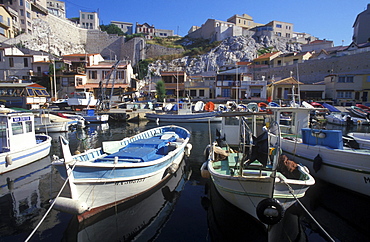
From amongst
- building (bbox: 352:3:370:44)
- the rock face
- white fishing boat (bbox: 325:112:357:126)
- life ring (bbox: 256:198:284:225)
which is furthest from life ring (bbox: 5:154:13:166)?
building (bbox: 352:3:370:44)

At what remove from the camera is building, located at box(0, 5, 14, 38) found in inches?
1809

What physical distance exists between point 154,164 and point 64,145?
3026mm

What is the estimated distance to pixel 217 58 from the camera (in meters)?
64.7

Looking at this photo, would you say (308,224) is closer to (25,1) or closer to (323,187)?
(323,187)

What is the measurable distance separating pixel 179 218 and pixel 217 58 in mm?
62148

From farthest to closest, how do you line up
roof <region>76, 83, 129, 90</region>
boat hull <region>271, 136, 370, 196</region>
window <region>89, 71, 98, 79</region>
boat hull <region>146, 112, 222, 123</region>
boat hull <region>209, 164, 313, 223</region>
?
window <region>89, 71, 98, 79</region> < roof <region>76, 83, 129, 90</region> < boat hull <region>146, 112, 222, 123</region> < boat hull <region>271, 136, 370, 196</region> < boat hull <region>209, 164, 313, 223</region>

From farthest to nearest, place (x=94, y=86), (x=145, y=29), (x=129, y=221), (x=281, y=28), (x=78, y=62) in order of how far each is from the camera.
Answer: (x=145, y=29)
(x=281, y=28)
(x=78, y=62)
(x=94, y=86)
(x=129, y=221)

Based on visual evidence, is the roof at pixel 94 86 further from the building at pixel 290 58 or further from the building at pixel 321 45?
the building at pixel 321 45

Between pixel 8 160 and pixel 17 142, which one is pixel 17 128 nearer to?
pixel 17 142

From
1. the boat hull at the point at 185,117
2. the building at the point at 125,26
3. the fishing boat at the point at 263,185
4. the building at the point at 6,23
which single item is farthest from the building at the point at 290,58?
the building at the point at 125,26

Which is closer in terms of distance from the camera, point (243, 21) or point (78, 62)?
point (78, 62)

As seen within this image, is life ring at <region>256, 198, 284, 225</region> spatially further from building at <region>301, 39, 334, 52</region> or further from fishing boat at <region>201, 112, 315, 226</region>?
building at <region>301, 39, 334, 52</region>

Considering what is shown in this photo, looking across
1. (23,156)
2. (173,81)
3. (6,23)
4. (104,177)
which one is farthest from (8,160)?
(6,23)

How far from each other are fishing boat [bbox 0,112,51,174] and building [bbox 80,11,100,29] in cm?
8116
